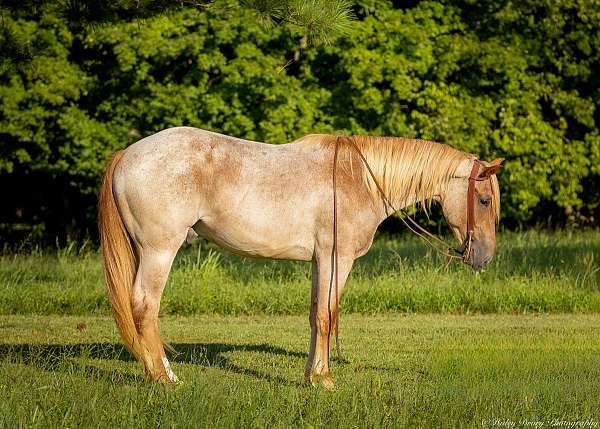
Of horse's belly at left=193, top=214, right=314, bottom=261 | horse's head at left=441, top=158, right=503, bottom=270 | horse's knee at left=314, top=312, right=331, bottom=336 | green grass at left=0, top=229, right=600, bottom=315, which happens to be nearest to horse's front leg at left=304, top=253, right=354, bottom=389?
horse's knee at left=314, top=312, right=331, bottom=336

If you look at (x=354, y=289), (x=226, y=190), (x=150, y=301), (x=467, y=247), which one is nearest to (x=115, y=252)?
(x=150, y=301)

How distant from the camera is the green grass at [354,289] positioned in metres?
11.8

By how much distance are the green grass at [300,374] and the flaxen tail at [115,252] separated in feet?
1.89

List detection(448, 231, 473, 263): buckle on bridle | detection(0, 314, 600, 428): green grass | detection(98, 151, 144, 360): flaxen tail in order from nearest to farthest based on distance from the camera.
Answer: detection(0, 314, 600, 428): green grass
detection(98, 151, 144, 360): flaxen tail
detection(448, 231, 473, 263): buckle on bridle

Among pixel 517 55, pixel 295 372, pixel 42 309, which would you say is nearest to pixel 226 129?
pixel 517 55

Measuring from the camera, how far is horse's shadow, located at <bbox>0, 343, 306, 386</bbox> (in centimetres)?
761

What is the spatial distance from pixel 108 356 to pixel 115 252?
1587 millimetres

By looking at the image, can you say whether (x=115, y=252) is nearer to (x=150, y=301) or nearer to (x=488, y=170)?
(x=150, y=301)

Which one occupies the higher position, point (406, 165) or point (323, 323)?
point (406, 165)

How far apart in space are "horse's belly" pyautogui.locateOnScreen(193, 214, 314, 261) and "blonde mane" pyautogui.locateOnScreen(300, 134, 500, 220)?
69 centimetres

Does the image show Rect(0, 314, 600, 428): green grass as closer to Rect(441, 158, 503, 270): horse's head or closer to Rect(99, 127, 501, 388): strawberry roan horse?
Rect(99, 127, 501, 388): strawberry roan horse

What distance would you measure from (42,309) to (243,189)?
207 inches

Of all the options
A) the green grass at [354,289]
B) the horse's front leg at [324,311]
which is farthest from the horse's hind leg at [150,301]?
the green grass at [354,289]

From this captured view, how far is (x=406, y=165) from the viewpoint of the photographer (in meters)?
7.66
